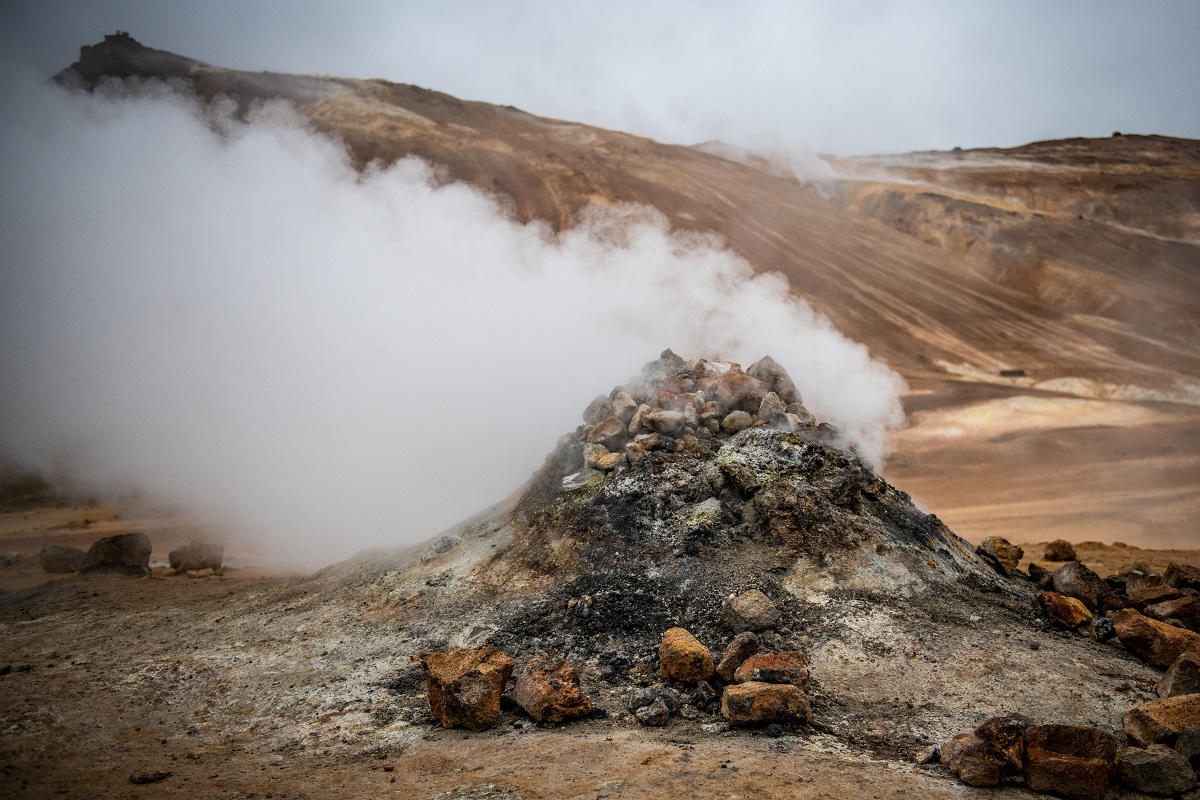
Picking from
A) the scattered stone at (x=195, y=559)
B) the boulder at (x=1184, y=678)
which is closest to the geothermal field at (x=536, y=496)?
the boulder at (x=1184, y=678)

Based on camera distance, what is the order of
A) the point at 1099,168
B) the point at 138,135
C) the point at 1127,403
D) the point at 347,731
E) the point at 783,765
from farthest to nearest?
the point at 1099,168 < the point at 1127,403 < the point at 138,135 < the point at 347,731 < the point at 783,765

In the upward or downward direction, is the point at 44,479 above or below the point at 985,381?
below

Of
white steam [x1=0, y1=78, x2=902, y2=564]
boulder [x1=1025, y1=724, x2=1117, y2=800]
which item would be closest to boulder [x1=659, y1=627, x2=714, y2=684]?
boulder [x1=1025, y1=724, x2=1117, y2=800]

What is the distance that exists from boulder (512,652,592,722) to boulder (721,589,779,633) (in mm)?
1086

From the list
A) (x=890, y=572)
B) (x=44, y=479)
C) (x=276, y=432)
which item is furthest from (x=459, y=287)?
(x=890, y=572)

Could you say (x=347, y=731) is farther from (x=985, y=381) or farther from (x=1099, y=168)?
(x=1099, y=168)

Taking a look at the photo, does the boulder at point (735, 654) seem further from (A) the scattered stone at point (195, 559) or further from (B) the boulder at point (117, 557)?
(B) the boulder at point (117, 557)

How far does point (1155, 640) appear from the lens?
14.8ft

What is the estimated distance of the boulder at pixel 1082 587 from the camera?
5.53 metres

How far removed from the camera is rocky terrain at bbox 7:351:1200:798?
3.55m

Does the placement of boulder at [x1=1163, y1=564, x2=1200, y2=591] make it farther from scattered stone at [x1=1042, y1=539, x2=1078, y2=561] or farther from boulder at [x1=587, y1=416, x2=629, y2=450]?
boulder at [x1=587, y1=416, x2=629, y2=450]

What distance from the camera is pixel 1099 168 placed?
37406 mm

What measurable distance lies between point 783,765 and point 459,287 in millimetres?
9509

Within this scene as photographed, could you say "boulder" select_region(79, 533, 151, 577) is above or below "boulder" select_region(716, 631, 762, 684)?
below
